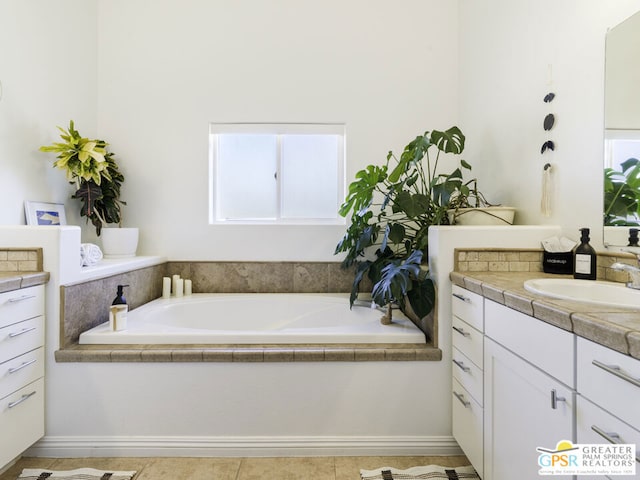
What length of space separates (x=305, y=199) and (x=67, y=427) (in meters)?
1.91

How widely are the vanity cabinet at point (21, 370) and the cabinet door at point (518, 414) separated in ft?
6.04

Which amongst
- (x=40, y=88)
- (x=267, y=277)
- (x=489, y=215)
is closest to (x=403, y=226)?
(x=489, y=215)

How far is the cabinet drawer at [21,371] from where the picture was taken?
54.3 inches

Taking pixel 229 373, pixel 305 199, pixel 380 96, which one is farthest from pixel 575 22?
pixel 229 373

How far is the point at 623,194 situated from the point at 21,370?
8.19ft

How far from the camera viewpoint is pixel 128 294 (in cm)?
213

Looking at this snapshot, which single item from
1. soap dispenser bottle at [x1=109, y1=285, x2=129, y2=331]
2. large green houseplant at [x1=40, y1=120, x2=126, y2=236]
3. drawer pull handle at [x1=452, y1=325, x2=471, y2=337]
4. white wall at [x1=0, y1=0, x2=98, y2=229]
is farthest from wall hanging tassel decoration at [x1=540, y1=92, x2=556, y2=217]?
white wall at [x1=0, y1=0, x2=98, y2=229]

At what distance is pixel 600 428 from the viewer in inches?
30.5

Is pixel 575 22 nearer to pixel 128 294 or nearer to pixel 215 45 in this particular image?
pixel 215 45

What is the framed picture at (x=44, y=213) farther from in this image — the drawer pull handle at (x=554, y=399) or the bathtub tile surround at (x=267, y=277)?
the drawer pull handle at (x=554, y=399)

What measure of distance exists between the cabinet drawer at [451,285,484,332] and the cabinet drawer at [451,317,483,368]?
0.03 meters

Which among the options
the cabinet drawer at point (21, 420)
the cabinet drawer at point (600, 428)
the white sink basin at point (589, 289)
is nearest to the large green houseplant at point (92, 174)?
the cabinet drawer at point (21, 420)

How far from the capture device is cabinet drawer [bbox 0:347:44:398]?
1379 millimetres

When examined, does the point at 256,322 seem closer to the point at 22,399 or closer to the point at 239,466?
the point at 239,466
